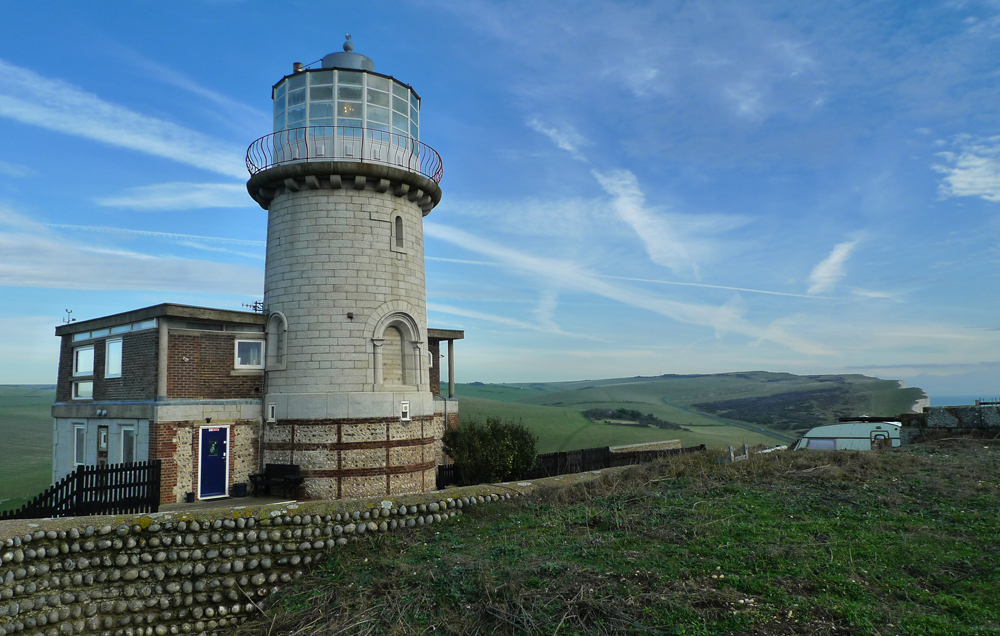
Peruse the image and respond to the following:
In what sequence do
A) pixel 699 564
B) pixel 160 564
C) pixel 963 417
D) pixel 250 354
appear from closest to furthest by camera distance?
pixel 699 564 < pixel 160 564 < pixel 250 354 < pixel 963 417

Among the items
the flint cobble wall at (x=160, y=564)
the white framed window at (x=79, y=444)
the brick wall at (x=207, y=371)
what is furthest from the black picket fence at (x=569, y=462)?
the white framed window at (x=79, y=444)

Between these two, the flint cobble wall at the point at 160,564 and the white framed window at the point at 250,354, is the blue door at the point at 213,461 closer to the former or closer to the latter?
the white framed window at the point at 250,354

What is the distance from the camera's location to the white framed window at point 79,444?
18609mm

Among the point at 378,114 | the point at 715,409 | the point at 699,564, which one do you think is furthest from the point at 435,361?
the point at 715,409

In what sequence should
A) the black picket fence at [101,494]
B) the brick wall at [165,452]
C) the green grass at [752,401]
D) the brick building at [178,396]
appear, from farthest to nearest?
the green grass at [752,401]
the brick building at [178,396]
the brick wall at [165,452]
the black picket fence at [101,494]

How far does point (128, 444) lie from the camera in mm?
16766

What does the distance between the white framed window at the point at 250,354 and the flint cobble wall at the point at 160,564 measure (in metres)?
6.83

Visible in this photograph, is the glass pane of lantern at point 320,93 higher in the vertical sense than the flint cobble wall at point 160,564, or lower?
higher

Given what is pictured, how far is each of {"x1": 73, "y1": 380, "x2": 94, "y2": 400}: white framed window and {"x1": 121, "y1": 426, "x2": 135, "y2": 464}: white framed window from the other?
288cm

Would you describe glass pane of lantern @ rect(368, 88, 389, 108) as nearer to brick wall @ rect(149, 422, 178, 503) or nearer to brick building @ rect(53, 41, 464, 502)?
brick building @ rect(53, 41, 464, 502)

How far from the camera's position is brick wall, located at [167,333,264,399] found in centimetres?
1606

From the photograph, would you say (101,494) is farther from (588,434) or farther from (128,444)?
(588,434)

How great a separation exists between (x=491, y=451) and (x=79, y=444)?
13.1m

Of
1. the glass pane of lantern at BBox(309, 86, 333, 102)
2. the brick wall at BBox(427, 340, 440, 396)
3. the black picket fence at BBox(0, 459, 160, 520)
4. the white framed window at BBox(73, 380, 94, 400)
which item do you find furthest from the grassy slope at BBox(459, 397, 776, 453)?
the black picket fence at BBox(0, 459, 160, 520)
